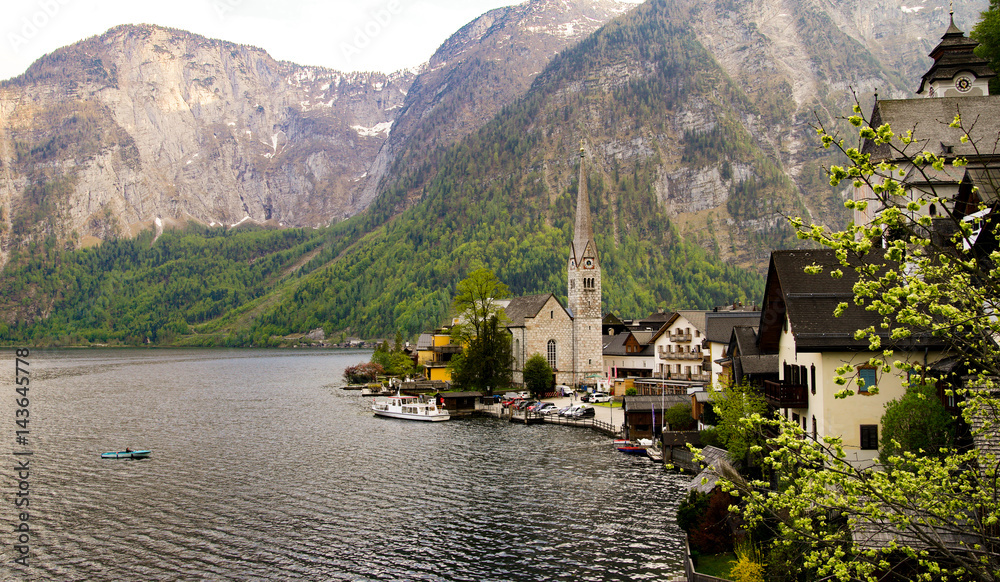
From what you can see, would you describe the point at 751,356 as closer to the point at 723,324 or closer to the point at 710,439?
the point at 710,439

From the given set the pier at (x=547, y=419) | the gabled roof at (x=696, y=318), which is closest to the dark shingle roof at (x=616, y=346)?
the pier at (x=547, y=419)

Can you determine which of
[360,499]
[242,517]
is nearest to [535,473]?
[360,499]

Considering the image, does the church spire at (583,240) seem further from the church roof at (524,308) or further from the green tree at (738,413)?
the green tree at (738,413)

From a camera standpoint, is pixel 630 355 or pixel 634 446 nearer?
pixel 634 446

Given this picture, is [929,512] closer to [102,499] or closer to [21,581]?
[21,581]

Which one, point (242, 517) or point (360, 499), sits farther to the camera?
point (360, 499)

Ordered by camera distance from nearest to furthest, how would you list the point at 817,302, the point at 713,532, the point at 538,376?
the point at 713,532 < the point at 817,302 < the point at 538,376

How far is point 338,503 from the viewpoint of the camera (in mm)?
49156

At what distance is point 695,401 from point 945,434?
3434 centimetres

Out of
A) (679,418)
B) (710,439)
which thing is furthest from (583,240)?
(710,439)

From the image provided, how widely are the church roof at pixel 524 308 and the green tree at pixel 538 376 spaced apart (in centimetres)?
865

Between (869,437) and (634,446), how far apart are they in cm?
3089

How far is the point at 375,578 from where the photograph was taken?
34625 millimetres

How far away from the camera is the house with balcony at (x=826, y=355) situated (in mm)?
33562
